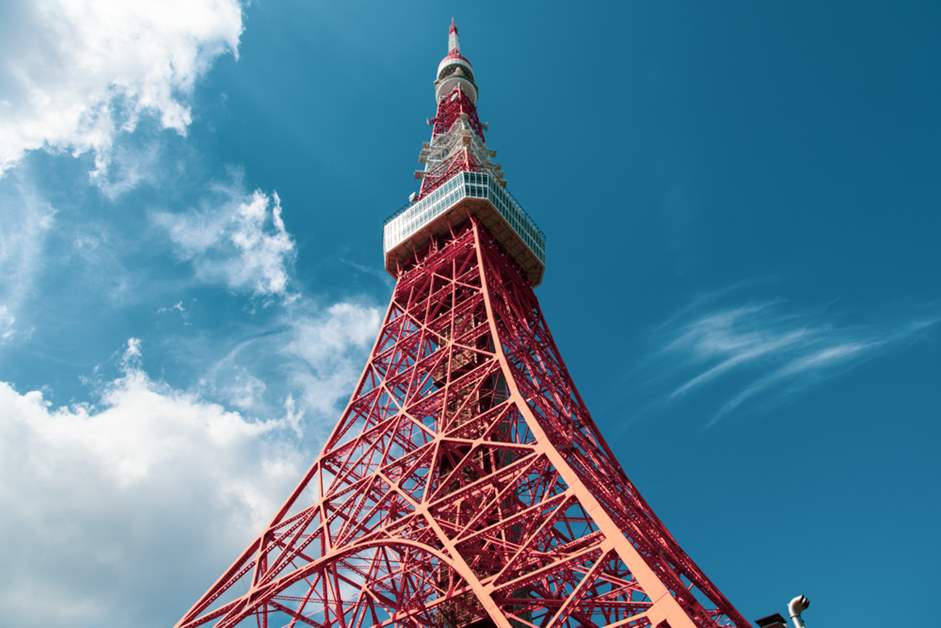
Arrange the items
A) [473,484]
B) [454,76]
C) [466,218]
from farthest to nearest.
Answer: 1. [454,76]
2. [466,218]
3. [473,484]

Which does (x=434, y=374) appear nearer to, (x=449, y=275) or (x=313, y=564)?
(x=449, y=275)

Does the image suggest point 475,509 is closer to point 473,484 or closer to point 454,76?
point 473,484

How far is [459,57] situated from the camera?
40.5m

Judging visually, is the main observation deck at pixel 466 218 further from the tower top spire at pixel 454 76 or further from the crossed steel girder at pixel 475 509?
the tower top spire at pixel 454 76

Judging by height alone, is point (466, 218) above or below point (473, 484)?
above

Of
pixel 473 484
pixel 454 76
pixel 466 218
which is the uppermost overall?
pixel 454 76

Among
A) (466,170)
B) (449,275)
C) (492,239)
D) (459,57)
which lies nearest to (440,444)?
(449,275)

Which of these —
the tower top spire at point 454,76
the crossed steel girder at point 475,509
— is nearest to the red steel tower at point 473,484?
the crossed steel girder at point 475,509

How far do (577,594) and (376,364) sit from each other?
1425cm

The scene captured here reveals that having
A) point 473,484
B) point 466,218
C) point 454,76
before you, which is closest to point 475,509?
point 473,484

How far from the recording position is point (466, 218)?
95.3 ft

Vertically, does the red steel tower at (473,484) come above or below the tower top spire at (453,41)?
below

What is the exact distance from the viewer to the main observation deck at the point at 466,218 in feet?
94.6

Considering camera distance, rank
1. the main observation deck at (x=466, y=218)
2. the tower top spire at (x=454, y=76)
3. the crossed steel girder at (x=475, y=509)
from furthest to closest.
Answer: the tower top spire at (x=454, y=76), the main observation deck at (x=466, y=218), the crossed steel girder at (x=475, y=509)
